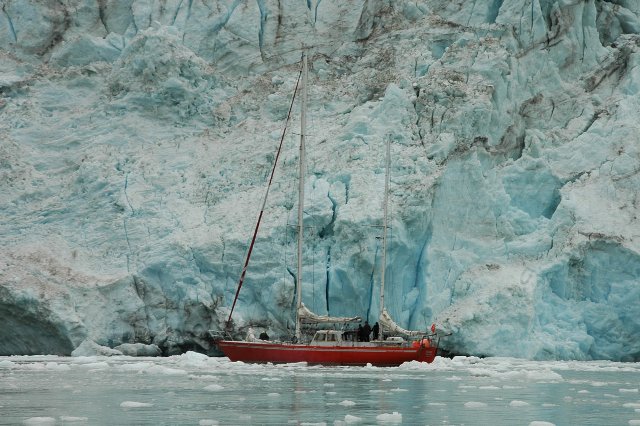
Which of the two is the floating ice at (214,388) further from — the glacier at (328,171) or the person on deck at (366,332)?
the glacier at (328,171)

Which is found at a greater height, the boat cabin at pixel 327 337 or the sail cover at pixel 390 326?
the sail cover at pixel 390 326

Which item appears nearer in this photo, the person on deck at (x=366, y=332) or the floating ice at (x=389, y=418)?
the floating ice at (x=389, y=418)

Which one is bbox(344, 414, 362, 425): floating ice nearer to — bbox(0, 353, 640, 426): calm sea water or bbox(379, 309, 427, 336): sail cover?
bbox(0, 353, 640, 426): calm sea water

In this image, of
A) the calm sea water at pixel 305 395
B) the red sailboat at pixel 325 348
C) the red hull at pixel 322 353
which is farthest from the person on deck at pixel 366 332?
the calm sea water at pixel 305 395

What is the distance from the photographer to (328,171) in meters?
26.7

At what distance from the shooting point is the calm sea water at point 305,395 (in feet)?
32.9

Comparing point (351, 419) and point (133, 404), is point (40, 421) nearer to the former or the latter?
point (133, 404)

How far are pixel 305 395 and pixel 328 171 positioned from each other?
14356 millimetres

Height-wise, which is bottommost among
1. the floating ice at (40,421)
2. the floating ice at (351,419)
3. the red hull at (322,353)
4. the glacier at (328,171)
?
the floating ice at (40,421)

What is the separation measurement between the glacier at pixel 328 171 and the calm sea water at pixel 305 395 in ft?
14.5

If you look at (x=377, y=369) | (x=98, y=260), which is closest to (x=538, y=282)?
(x=377, y=369)

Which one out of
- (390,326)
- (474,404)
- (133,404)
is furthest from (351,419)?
(390,326)

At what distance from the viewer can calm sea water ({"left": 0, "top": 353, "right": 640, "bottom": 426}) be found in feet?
32.9

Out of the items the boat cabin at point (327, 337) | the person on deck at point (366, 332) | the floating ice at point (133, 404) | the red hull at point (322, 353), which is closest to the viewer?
the floating ice at point (133, 404)
